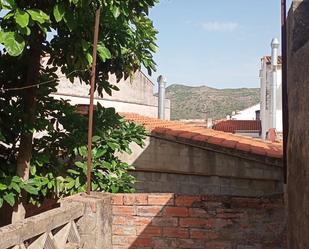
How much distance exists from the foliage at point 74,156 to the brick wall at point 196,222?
848 mm

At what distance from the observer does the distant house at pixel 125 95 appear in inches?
569

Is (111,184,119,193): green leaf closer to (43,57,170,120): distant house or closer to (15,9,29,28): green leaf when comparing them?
(15,9,29,28): green leaf

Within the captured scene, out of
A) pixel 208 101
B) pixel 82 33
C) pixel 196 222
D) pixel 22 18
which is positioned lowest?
pixel 196 222

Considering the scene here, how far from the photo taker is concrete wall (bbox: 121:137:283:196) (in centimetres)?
687

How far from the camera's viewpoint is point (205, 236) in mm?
3943

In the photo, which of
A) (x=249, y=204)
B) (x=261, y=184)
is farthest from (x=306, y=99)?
(x=261, y=184)

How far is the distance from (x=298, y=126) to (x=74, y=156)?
10.1 feet

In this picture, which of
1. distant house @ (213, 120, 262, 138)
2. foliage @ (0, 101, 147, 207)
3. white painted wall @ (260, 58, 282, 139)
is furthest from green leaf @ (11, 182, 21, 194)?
distant house @ (213, 120, 262, 138)

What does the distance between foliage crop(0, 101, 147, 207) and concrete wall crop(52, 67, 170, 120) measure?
9123 millimetres

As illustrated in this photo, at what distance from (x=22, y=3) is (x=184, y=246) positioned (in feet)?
9.50

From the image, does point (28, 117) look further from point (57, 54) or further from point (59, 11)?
point (59, 11)

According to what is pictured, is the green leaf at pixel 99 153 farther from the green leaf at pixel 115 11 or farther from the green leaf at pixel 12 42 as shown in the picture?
the green leaf at pixel 12 42

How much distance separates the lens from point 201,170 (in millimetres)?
7316

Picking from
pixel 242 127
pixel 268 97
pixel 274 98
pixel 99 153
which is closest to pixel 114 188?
pixel 99 153
